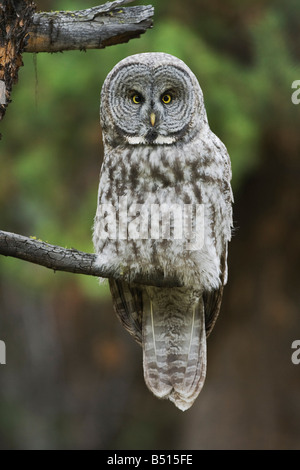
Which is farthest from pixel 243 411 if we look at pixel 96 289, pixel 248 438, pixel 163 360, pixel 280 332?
pixel 163 360

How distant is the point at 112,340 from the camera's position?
8.55 meters

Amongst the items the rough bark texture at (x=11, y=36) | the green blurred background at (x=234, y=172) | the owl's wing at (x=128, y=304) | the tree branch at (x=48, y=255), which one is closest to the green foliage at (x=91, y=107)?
the green blurred background at (x=234, y=172)

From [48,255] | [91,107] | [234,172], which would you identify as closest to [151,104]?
[48,255]

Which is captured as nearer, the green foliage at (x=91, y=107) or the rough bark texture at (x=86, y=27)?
the rough bark texture at (x=86, y=27)

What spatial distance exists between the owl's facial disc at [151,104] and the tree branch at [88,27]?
18 centimetres

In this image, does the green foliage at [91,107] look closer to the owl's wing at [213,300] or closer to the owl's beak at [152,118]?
the owl's wing at [213,300]

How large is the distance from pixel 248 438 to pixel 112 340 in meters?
2.42

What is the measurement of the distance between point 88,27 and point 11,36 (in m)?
0.33

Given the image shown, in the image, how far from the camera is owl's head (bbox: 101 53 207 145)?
306 cm

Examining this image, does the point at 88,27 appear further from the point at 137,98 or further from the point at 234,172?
the point at 234,172

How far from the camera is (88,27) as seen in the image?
2924 millimetres

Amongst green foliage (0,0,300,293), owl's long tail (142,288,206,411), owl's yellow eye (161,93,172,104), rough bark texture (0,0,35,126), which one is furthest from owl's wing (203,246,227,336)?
green foliage (0,0,300,293)

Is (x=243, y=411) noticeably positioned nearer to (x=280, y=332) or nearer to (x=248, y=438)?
(x=248, y=438)

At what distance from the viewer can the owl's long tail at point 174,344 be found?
3.27 m
